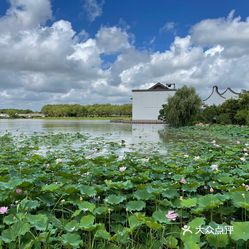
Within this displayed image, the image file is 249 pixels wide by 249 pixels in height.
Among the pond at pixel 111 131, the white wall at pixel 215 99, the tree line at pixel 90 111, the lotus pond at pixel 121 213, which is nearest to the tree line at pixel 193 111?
the pond at pixel 111 131

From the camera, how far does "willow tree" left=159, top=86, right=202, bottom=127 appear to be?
93.0 feet

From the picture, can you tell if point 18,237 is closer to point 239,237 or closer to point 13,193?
point 13,193

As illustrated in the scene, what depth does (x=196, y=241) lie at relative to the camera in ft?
5.34

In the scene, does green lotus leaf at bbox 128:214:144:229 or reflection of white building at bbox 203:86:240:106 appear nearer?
green lotus leaf at bbox 128:214:144:229

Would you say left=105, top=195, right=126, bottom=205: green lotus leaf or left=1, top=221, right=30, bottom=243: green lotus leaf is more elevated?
left=105, top=195, right=126, bottom=205: green lotus leaf

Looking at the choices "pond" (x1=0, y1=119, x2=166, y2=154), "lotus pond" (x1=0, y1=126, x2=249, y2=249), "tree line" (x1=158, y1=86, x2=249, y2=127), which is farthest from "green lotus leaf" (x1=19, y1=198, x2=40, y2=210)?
"tree line" (x1=158, y1=86, x2=249, y2=127)

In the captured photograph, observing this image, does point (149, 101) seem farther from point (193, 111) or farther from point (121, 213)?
point (121, 213)

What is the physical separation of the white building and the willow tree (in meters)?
20.8

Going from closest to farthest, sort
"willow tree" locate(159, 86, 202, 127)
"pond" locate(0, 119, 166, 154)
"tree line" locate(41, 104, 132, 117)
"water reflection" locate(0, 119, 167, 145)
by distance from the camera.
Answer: "pond" locate(0, 119, 166, 154) < "water reflection" locate(0, 119, 167, 145) < "willow tree" locate(159, 86, 202, 127) < "tree line" locate(41, 104, 132, 117)

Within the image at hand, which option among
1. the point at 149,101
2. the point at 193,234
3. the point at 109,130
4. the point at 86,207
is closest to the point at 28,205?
the point at 86,207

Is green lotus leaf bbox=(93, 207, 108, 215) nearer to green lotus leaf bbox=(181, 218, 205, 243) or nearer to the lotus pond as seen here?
the lotus pond

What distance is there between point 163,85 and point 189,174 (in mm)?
49988

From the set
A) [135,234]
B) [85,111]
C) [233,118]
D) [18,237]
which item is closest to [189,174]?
[135,234]

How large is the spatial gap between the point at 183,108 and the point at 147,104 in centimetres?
2368
